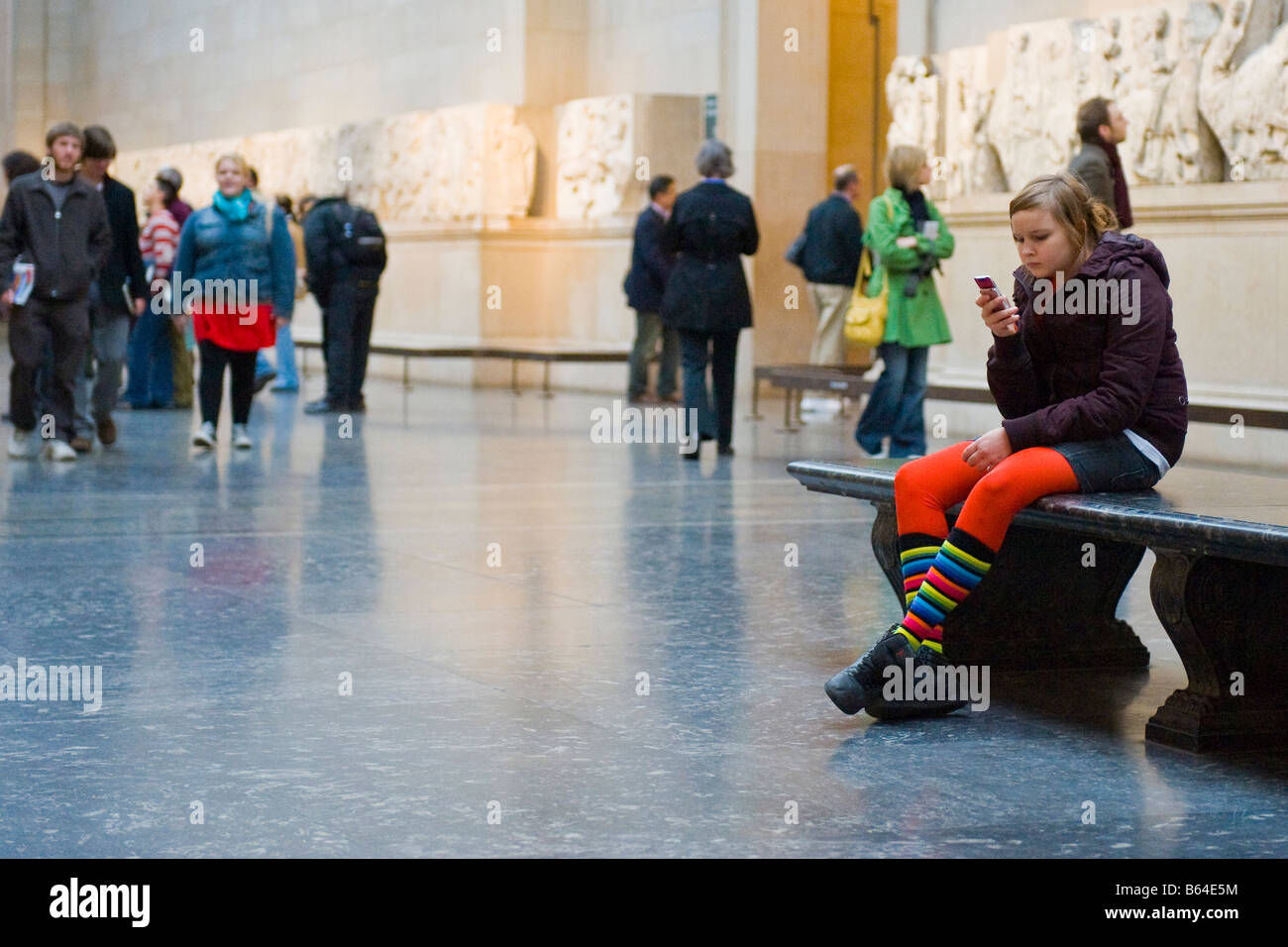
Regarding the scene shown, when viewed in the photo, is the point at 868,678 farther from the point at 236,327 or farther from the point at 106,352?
the point at 106,352

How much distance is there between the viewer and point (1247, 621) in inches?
176

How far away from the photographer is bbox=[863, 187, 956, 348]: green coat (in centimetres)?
1045

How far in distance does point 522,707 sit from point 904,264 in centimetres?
614

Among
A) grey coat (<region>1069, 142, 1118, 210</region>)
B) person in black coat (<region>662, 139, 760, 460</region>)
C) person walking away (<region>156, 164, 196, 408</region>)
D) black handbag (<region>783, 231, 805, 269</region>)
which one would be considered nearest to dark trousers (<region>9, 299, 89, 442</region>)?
person in black coat (<region>662, 139, 760, 460</region>)

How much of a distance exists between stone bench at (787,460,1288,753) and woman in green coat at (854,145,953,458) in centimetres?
529

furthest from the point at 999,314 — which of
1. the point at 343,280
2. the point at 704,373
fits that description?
the point at 343,280

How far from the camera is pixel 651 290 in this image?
17.0 meters

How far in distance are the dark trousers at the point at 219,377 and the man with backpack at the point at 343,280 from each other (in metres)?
3.59

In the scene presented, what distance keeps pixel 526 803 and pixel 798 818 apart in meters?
0.55

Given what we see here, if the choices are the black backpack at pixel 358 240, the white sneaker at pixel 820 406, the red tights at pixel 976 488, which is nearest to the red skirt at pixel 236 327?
the black backpack at pixel 358 240

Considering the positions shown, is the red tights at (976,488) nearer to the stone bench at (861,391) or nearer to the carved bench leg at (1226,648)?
the carved bench leg at (1226,648)
